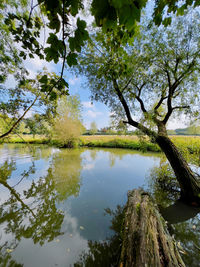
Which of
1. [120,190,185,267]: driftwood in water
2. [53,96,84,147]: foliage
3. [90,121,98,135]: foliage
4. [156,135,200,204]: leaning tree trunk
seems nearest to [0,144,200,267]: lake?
[156,135,200,204]: leaning tree trunk

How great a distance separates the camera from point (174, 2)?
1.11m

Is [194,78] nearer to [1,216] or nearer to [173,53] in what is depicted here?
Result: [173,53]

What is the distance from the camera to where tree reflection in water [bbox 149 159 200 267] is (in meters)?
2.06

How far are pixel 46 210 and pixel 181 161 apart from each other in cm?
482

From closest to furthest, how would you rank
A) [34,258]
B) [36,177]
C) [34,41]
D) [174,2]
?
1. [174,2]
2. [34,41]
3. [34,258]
4. [36,177]

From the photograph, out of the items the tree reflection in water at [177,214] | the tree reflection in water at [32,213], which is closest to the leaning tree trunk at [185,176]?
the tree reflection in water at [177,214]

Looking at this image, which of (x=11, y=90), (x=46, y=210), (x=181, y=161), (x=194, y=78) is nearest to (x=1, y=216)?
(x=46, y=210)

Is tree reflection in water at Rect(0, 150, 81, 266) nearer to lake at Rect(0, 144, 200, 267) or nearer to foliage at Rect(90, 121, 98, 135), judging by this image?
lake at Rect(0, 144, 200, 267)

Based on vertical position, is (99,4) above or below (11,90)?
below

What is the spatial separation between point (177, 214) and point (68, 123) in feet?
49.0

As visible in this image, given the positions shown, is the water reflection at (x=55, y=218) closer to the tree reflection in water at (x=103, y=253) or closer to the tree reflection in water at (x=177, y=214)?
the tree reflection in water at (x=103, y=253)

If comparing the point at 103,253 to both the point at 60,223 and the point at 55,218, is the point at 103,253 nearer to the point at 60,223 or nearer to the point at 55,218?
the point at 60,223

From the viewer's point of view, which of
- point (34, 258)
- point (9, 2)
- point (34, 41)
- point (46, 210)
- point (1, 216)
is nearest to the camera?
point (34, 41)

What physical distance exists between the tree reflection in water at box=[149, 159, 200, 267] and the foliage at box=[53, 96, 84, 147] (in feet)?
43.0
